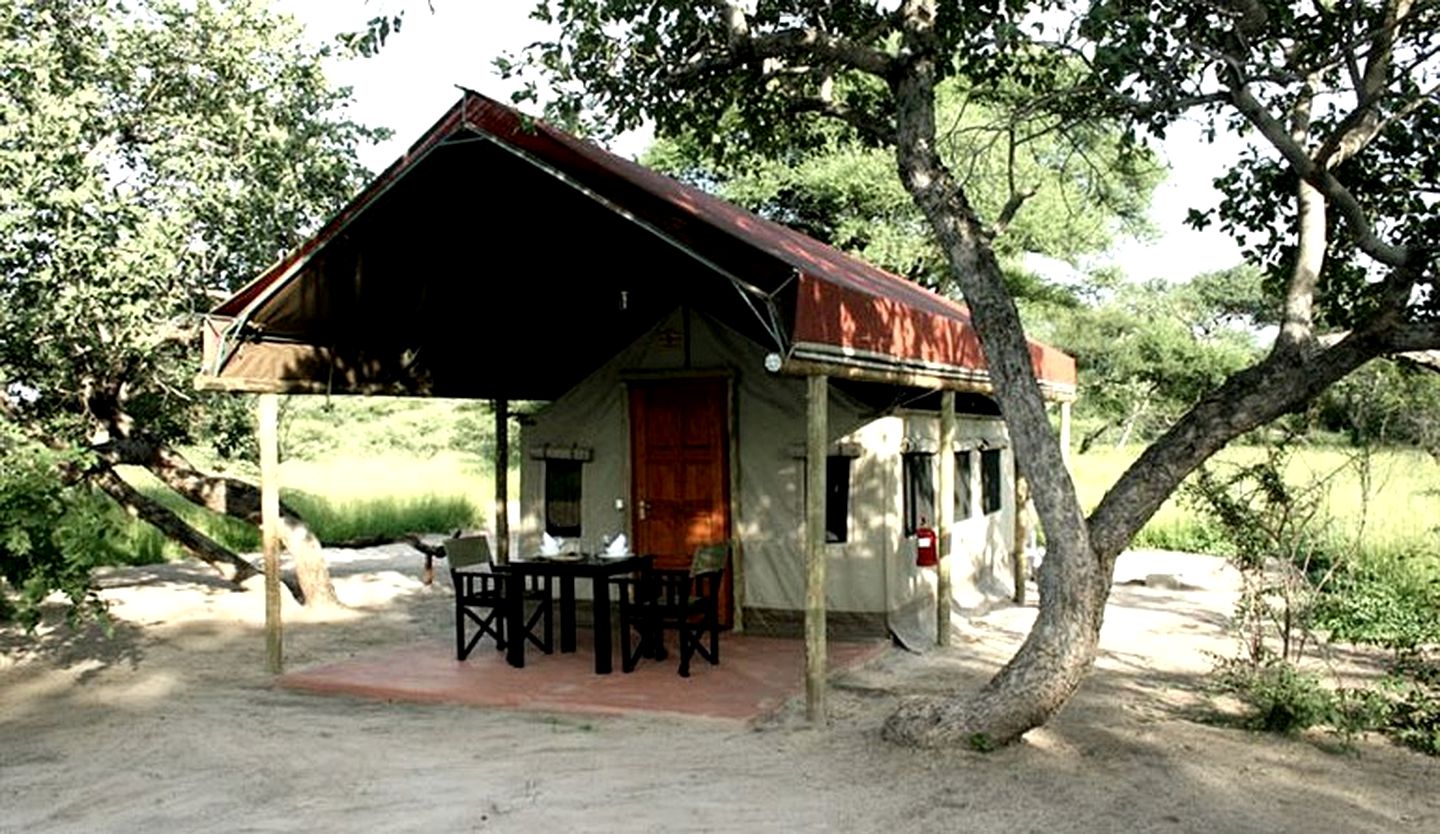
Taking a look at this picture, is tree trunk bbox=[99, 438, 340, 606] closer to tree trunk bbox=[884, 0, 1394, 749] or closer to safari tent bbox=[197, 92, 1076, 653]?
safari tent bbox=[197, 92, 1076, 653]

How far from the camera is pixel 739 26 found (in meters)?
6.11

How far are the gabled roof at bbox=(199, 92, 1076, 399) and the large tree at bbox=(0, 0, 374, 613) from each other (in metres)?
1.78

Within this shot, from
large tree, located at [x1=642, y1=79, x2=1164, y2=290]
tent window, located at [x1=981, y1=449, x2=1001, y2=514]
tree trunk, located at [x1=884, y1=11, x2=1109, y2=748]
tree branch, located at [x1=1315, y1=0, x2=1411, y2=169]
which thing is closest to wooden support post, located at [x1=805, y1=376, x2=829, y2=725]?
tree trunk, located at [x1=884, y1=11, x2=1109, y2=748]

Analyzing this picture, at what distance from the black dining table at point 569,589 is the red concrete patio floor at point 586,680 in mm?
116

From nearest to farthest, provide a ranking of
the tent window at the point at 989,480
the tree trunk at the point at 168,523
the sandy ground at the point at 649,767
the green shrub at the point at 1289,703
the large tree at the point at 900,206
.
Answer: the sandy ground at the point at 649,767 → the green shrub at the point at 1289,703 → the tree trunk at the point at 168,523 → the tent window at the point at 989,480 → the large tree at the point at 900,206

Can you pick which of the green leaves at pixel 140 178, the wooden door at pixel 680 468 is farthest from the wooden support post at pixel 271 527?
the wooden door at pixel 680 468

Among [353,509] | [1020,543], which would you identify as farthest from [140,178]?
[353,509]

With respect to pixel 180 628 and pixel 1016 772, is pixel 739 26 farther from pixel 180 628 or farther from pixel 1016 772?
pixel 180 628

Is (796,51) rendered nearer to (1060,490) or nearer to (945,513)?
(1060,490)

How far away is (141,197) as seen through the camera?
9.34 metres

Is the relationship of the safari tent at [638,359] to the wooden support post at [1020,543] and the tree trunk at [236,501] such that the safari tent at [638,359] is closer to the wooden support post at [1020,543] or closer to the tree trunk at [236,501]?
the wooden support post at [1020,543]

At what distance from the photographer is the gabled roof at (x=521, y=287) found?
6.05 m

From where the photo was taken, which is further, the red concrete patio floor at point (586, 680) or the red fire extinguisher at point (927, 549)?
the red fire extinguisher at point (927, 549)

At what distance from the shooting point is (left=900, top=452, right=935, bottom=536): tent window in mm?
9133
